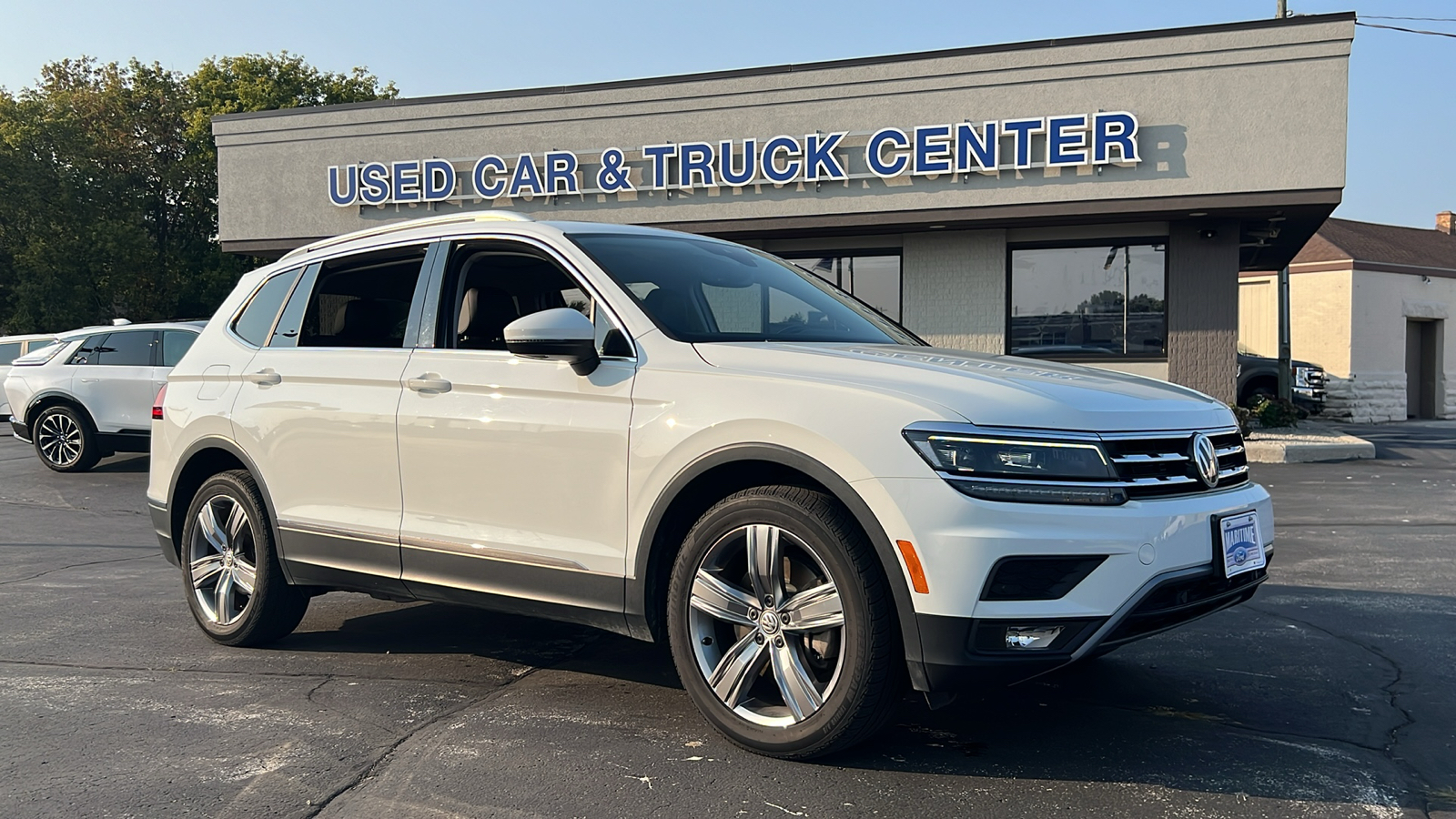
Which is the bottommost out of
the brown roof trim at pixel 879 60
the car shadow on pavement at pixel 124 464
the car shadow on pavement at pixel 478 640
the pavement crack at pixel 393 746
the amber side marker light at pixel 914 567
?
the pavement crack at pixel 393 746

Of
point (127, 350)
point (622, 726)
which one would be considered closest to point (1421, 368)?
point (127, 350)

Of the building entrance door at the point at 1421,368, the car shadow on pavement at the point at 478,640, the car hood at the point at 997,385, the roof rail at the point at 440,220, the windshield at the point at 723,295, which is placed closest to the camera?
the car hood at the point at 997,385

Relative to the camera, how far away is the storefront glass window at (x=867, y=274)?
16891 mm

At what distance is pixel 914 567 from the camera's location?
325 cm

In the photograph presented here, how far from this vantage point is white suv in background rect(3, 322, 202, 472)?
1338 cm

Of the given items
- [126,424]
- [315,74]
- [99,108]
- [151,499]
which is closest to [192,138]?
[99,108]

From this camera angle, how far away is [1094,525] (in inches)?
124

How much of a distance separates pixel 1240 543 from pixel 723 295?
209 centimetres

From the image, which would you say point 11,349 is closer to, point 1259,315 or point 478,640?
point 478,640

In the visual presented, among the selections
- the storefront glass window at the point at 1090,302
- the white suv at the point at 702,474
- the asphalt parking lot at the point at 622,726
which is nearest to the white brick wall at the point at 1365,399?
the storefront glass window at the point at 1090,302

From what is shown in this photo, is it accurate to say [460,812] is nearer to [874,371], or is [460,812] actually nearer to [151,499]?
[874,371]

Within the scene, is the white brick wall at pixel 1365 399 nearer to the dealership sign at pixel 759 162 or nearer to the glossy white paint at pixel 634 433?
the dealership sign at pixel 759 162

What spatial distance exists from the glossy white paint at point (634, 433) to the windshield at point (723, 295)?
0.36ft

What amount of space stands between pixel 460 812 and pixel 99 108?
4080 centimetres
